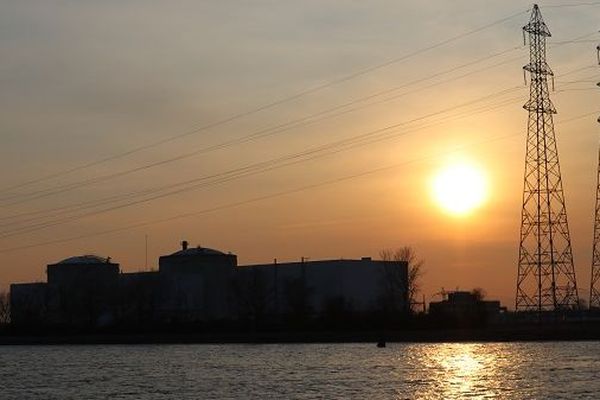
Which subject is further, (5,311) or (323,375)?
(5,311)

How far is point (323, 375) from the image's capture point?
62156 mm

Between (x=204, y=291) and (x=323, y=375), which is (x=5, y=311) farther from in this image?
(x=323, y=375)

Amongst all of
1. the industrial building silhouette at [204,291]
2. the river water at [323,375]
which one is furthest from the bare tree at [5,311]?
the river water at [323,375]

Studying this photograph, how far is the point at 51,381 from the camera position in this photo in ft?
207

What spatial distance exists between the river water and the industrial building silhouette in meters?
52.3

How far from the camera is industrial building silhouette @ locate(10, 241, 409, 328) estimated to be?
480 feet

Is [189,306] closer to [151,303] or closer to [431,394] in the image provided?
[151,303]

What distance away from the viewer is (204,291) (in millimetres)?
155125

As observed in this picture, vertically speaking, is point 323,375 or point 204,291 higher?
point 204,291

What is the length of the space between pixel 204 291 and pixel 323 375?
94.1m

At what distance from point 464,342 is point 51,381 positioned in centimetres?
5612

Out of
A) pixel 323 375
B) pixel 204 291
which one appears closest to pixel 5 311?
pixel 204 291

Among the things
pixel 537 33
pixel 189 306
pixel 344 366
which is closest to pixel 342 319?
pixel 189 306

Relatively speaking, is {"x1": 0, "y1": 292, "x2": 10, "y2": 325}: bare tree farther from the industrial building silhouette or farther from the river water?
the river water
